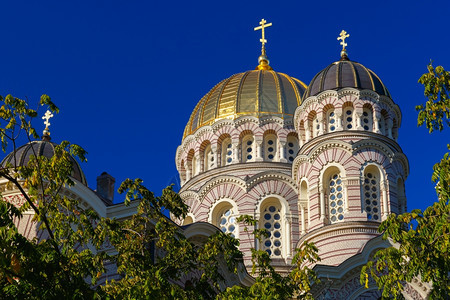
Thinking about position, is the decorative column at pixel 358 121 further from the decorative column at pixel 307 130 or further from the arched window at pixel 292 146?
the arched window at pixel 292 146

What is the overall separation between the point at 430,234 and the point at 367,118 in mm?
16206

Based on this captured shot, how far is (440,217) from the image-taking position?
12.9 meters

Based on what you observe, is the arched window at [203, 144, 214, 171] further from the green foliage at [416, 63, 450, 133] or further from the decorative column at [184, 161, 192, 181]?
the green foliage at [416, 63, 450, 133]

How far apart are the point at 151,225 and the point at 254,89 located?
14.9 meters

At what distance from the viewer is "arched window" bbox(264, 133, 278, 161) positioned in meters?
32.3

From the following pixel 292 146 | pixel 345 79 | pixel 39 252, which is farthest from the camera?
pixel 292 146

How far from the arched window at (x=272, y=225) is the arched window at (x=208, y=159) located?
3.23 meters

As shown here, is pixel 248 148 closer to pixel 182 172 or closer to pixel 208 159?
pixel 208 159

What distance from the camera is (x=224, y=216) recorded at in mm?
31312

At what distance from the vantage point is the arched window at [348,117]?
1128 inches

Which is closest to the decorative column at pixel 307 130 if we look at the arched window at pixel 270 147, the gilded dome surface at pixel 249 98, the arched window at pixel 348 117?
the arched window at pixel 348 117

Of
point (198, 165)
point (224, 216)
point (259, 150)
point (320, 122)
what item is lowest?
point (224, 216)

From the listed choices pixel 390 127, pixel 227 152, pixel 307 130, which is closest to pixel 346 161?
pixel 307 130

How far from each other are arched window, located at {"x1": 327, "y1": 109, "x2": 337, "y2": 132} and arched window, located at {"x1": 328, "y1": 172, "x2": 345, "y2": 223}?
6.17 feet
